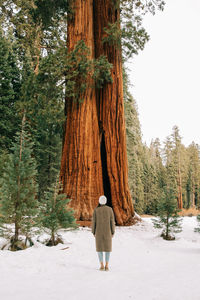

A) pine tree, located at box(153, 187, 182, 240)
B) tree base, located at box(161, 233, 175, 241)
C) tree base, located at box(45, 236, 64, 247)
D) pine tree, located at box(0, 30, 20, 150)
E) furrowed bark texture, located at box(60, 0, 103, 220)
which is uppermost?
pine tree, located at box(0, 30, 20, 150)

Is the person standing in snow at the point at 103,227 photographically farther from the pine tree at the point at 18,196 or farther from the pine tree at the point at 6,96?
the pine tree at the point at 6,96

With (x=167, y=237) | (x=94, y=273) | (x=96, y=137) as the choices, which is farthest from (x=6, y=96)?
(x=94, y=273)

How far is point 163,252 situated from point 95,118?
17.9 feet

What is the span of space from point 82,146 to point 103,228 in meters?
5.14

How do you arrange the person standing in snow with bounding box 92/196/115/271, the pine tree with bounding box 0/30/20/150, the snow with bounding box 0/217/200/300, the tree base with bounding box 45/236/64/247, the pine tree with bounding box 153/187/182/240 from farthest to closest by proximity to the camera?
the pine tree with bounding box 0/30/20/150 → the pine tree with bounding box 153/187/182/240 → the tree base with bounding box 45/236/64/247 → the person standing in snow with bounding box 92/196/115/271 → the snow with bounding box 0/217/200/300

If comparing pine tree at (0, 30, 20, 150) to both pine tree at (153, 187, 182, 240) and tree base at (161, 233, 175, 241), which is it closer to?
pine tree at (153, 187, 182, 240)

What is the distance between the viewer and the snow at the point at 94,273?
3.70 meters

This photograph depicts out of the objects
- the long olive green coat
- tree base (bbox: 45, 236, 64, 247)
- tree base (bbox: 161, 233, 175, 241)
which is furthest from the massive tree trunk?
the long olive green coat

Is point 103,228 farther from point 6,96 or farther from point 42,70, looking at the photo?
point 6,96

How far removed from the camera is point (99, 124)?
11.7 meters

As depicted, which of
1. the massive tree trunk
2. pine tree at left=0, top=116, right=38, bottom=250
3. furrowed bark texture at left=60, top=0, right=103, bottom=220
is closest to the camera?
pine tree at left=0, top=116, right=38, bottom=250

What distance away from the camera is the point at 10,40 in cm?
1889

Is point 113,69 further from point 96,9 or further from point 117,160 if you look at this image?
point 117,160

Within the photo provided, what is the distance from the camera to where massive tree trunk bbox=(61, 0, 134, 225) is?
1021cm
